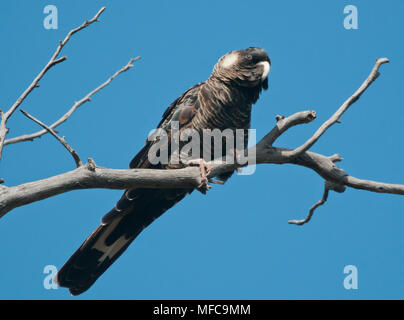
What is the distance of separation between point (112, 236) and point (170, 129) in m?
1.42

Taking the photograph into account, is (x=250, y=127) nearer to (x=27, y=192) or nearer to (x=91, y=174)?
(x=91, y=174)

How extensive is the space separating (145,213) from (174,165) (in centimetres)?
68

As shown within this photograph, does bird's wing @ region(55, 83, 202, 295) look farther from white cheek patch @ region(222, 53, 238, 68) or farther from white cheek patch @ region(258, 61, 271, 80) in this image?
white cheek patch @ region(258, 61, 271, 80)

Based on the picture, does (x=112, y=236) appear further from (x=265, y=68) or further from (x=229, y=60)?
(x=265, y=68)

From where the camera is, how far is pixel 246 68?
5.86 metres

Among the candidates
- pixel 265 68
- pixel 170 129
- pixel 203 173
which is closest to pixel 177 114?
pixel 170 129

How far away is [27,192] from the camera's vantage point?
3750mm

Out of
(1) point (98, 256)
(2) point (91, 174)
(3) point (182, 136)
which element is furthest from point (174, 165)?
(2) point (91, 174)

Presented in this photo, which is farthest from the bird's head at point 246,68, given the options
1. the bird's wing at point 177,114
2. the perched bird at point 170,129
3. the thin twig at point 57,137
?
the thin twig at point 57,137

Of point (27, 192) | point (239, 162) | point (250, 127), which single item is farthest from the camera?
point (250, 127)

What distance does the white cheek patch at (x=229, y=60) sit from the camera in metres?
5.90

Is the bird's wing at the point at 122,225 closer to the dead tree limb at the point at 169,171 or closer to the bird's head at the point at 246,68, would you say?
the bird's head at the point at 246,68

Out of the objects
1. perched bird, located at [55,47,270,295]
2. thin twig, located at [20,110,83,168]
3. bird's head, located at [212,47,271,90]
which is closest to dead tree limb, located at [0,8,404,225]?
thin twig, located at [20,110,83,168]
